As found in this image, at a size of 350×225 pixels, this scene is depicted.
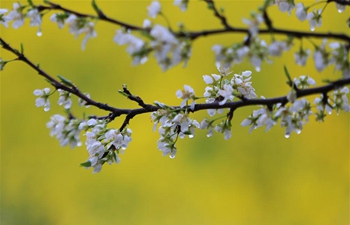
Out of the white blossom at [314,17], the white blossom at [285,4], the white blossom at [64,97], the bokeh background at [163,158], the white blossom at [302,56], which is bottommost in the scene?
the white blossom at [302,56]

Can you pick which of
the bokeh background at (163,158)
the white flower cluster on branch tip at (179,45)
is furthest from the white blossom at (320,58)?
the bokeh background at (163,158)

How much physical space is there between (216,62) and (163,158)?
3.24 feet

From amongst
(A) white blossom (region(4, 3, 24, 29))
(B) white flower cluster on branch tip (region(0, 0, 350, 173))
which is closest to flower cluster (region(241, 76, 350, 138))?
(B) white flower cluster on branch tip (region(0, 0, 350, 173))

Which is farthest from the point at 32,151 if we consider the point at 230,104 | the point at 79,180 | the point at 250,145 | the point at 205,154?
the point at 230,104

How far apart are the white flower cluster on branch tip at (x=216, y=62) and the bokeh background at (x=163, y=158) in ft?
2.56

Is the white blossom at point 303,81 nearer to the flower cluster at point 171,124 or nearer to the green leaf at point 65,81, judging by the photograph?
the flower cluster at point 171,124

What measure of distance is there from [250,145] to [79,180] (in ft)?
1.67

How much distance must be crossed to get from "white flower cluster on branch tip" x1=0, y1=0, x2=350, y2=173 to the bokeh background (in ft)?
2.56

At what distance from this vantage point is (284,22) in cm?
130

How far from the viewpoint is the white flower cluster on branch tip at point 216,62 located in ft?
1.06

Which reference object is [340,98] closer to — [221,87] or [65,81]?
[221,87]

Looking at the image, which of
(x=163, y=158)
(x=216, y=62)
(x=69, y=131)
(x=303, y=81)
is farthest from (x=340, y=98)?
(x=163, y=158)

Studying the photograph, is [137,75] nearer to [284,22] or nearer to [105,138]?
[284,22]

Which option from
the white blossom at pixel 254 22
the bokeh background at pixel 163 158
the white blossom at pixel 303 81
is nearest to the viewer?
the white blossom at pixel 254 22
